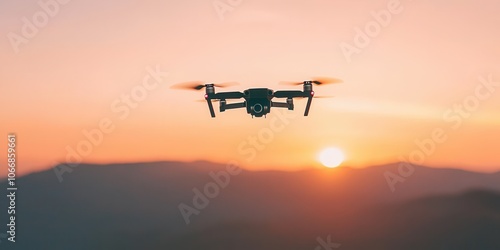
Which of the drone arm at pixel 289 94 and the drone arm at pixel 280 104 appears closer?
the drone arm at pixel 289 94

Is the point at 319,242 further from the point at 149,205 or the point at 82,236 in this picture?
the point at 82,236

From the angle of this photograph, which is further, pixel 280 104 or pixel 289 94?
pixel 280 104

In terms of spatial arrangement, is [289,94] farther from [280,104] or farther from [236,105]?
[236,105]

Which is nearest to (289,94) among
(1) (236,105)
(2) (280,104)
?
(2) (280,104)

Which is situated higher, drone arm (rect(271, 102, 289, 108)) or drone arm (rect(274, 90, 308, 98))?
drone arm (rect(274, 90, 308, 98))

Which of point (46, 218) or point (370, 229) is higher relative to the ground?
point (46, 218)

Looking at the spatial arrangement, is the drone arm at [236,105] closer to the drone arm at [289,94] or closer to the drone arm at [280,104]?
the drone arm at [280,104]

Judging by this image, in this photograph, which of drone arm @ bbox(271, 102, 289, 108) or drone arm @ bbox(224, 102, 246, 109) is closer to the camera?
drone arm @ bbox(224, 102, 246, 109)

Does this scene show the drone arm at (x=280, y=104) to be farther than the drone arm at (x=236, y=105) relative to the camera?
Yes

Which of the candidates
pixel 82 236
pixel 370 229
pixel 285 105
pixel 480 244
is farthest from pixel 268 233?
pixel 285 105

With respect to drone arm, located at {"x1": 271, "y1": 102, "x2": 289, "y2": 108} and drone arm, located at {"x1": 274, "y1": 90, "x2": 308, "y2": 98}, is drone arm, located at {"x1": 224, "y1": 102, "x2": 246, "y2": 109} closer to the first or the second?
drone arm, located at {"x1": 271, "y1": 102, "x2": 289, "y2": 108}

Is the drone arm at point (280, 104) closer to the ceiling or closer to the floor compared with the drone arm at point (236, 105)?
closer to the floor
